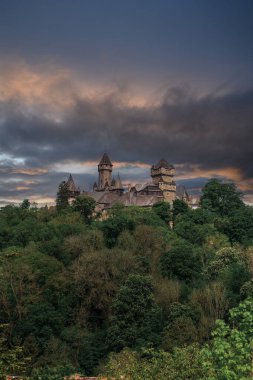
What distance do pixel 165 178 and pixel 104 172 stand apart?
21847mm

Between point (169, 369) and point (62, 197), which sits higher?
point (62, 197)

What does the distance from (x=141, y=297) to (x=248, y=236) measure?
3812 cm

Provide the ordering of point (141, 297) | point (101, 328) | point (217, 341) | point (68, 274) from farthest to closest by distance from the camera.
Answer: point (68, 274)
point (101, 328)
point (141, 297)
point (217, 341)

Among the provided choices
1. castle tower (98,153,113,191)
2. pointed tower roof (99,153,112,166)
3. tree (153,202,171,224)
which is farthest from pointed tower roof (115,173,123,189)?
tree (153,202,171,224)

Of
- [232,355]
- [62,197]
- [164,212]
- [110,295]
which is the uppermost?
[62,197]

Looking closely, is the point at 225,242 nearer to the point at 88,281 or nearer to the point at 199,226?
the point at 199,226

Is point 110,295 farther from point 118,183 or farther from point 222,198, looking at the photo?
point 118,183

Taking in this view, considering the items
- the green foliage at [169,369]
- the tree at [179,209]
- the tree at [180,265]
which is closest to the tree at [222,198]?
the tree at [179,209]

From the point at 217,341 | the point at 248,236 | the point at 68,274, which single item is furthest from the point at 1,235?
the point at 217,341

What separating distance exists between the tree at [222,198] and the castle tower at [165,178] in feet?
37.3

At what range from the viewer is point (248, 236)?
79438 millimetres

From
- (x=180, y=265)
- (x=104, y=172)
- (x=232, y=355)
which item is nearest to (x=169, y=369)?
(x=232, y=355)

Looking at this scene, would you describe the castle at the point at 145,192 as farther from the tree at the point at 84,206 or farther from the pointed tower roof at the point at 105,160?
the tree at the point at 84,206

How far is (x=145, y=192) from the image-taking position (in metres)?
110
